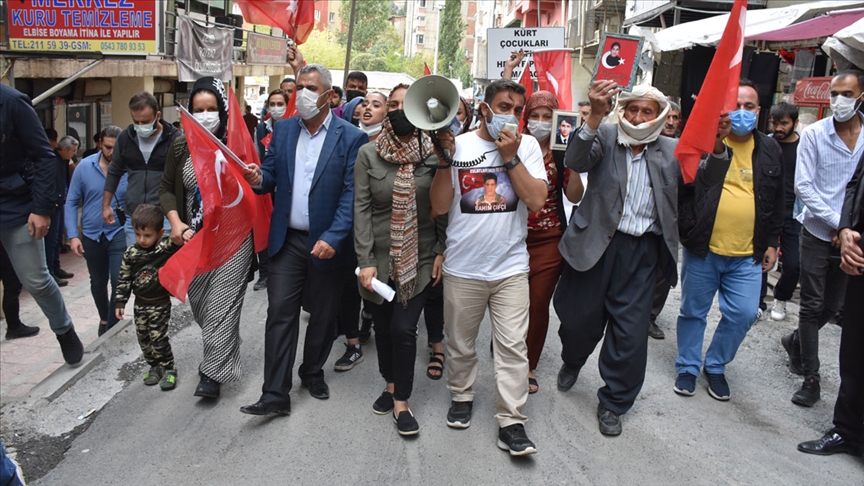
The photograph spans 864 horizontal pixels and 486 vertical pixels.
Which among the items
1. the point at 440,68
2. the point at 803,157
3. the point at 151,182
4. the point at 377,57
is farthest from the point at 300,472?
the point at 440,68

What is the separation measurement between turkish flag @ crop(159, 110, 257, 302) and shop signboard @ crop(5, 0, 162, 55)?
5.35 metres

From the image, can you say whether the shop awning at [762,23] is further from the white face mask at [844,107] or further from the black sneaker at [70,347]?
the black sneaker at [70,347]

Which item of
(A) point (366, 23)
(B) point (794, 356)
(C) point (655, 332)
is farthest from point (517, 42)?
(A) point (366, 23)

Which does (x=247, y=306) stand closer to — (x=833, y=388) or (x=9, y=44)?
(x=9, y=44)

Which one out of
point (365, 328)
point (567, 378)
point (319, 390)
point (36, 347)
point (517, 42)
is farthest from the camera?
point (517, 42)

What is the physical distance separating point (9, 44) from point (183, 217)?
512cm

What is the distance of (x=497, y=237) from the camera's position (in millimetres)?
4184

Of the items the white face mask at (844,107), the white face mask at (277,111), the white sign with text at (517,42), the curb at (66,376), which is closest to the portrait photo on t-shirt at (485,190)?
the white face mask at (844,107)

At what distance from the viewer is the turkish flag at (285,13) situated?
376 inches

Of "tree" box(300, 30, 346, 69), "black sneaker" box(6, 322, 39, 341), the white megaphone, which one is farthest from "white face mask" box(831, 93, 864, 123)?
"tree" box(300, 30, 346, 69)

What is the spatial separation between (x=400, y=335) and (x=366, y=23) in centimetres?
7066

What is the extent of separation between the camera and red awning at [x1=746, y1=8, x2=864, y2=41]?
709cm

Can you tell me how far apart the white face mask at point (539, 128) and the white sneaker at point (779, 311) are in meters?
3.50

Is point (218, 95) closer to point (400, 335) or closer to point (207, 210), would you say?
point (207, 210)
